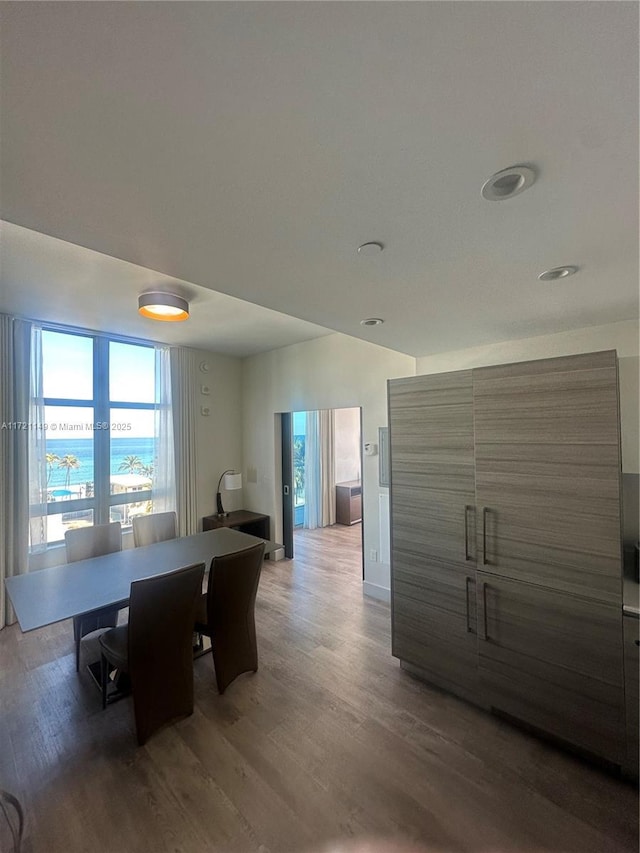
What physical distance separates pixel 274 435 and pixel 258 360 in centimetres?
118

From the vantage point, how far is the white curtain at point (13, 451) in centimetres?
324

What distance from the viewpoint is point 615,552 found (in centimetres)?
176

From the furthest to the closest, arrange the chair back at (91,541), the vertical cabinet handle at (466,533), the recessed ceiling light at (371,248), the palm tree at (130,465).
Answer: the palm tree at (130,465)
the chair back at (91,541)
the vertical cabinet handle at (466,533)
the recessed ceiling light at (371,248)

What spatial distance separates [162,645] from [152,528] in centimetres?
166

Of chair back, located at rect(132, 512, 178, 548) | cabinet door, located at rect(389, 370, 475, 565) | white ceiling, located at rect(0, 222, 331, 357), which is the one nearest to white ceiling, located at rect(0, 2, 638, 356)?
cabinet door, located at rect(389, 370, 475, 565)

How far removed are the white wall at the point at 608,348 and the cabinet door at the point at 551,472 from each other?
75 centimetres

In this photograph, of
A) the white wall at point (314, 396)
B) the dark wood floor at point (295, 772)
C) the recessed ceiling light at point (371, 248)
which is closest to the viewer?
the recessed ceiling light at point (371, 248)

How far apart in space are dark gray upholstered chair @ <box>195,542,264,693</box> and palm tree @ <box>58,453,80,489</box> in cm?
234

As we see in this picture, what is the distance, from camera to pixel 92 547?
10.2ft

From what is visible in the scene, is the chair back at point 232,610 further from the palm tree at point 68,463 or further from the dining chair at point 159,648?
the palm tree at point 68,463

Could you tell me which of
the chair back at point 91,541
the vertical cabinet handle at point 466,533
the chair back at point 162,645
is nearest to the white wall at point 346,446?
the chair back at point 91,541

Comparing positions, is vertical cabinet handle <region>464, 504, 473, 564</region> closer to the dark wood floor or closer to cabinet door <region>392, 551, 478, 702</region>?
cabinet door <region>392, 551, 478, 702</region>

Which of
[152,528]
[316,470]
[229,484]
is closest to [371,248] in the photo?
[152,528]

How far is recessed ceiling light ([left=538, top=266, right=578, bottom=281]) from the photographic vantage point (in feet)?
5.36
